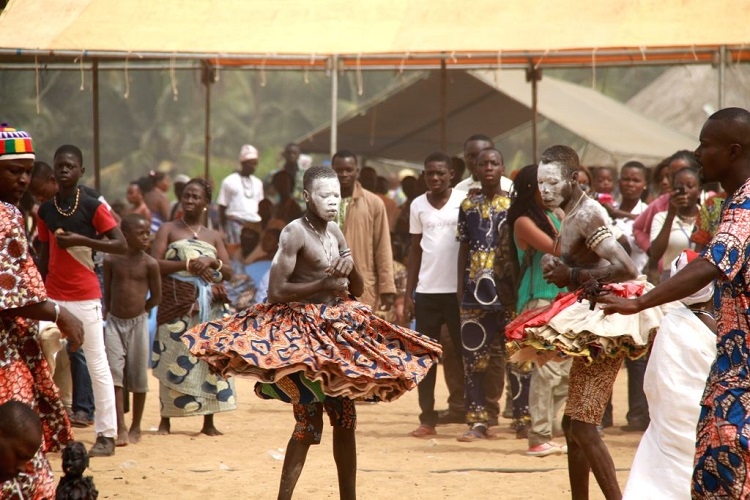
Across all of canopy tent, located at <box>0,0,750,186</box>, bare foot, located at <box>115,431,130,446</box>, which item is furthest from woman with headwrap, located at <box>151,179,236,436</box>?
canopy tent, located at <box>0,0,750,186</box>

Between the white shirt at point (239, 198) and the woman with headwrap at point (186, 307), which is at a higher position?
the white shirt at point (239, 198)

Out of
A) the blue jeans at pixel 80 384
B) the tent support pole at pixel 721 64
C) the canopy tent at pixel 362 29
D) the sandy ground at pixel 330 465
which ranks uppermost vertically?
the canopy tent at pixel 362 29

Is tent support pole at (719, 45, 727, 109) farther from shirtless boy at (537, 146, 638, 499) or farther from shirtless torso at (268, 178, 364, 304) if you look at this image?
shirtless torso at (268, 178, 364, 304)

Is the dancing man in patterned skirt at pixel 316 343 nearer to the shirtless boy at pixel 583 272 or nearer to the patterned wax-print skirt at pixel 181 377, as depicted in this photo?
the shirtless boy at pixel 583 272

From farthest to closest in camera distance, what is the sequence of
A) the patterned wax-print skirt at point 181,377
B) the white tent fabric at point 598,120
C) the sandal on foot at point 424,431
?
the white tent fabric at point 598,120
the sandal on foot at point 424,431
the patterned wax-print skirt at point 181,377

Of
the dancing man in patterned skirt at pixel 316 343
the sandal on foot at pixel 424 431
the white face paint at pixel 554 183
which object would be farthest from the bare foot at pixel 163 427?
Answer: the white face paint at pixel 554 183

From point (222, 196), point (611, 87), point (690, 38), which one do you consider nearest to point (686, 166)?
point (690, 38)

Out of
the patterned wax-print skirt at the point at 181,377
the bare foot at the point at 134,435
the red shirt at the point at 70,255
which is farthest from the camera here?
the patterned wax-print skirt at the point at 181,377

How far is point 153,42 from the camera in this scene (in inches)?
494

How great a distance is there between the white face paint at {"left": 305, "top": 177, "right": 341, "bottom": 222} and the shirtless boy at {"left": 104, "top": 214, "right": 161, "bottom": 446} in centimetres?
294

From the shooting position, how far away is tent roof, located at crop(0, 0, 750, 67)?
12039 mm

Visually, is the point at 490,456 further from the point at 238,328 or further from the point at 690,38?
the point at 690,38

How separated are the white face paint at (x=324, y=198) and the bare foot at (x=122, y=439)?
3.43 m

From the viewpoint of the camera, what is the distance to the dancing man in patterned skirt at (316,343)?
231 inches
